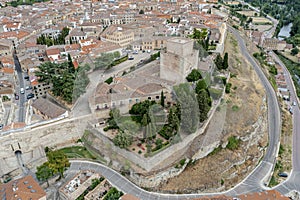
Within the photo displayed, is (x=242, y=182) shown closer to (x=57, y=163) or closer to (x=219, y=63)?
(x=219, y=63)

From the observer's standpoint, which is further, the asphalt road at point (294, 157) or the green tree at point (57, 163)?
the asphalt road at point (294, 157)

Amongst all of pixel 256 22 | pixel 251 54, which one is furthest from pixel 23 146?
pixel 256 22

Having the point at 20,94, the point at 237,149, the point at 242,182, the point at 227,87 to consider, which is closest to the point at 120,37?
the point at 20,94

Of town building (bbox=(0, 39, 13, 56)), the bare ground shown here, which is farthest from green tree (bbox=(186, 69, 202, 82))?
town building (bbox=(0, 39, 13, 56))

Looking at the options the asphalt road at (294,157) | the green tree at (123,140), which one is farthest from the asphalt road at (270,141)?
the green tree at (123,140)

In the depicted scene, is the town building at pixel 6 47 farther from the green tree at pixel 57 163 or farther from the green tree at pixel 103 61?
the green tree at pixel 57 163

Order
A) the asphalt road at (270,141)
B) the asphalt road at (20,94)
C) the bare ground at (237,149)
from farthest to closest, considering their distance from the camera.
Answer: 1. the asphalt road at (20,94)
2. the asphalt road at (270,141)
3. the bare ground at (237,149)
